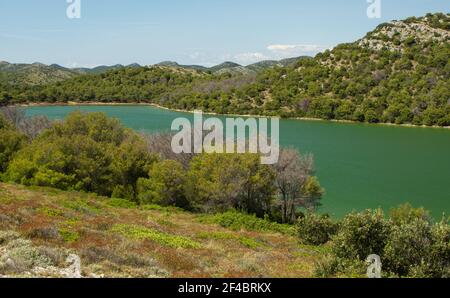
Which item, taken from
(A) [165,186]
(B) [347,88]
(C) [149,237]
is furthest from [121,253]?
(B) [347,88]

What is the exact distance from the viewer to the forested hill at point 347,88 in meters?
109

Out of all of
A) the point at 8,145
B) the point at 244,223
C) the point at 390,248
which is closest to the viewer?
the point at 390,248

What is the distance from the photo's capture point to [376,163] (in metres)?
61.5

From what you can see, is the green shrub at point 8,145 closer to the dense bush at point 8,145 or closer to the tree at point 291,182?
the dense bush at point 8,145

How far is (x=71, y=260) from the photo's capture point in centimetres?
982

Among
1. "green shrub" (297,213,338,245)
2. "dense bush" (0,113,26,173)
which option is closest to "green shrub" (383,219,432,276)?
"green shrub" (297,213,338,245)

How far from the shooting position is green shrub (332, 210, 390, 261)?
13977 mm

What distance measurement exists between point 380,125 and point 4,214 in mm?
100793

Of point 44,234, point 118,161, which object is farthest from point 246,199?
point 44,234

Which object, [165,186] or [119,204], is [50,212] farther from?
[165,186]

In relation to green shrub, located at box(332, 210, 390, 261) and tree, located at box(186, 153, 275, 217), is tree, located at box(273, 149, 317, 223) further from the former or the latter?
green shrub, located at box(332, 210, 390, 261)

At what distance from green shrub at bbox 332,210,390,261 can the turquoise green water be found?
80.9 ft

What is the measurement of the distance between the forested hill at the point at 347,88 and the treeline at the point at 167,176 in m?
74.8

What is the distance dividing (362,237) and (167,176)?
928 inches
